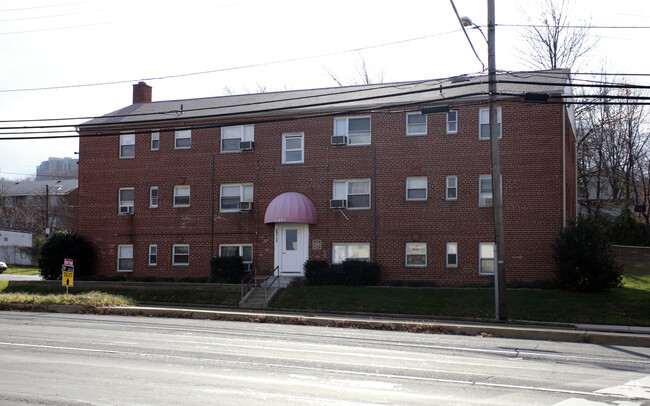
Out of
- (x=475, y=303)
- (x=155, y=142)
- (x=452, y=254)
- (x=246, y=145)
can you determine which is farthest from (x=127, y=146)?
(x=475, y=303)

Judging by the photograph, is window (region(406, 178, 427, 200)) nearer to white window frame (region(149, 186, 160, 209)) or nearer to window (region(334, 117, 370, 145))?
window (region(334, 117, 370, 145))

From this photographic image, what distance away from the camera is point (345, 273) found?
86.1 feet

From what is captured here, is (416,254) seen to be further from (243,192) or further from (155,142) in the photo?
(155,142)

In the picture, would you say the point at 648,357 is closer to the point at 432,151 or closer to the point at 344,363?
the point at 344,363

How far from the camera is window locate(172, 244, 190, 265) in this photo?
29781mm

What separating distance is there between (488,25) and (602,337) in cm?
939

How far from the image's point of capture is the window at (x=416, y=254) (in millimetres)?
26438

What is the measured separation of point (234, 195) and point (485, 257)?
473 inches

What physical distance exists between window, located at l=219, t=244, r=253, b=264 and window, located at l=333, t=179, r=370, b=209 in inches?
192

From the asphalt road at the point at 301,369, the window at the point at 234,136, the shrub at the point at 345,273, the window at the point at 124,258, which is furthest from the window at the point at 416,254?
the window at the point at 124,258

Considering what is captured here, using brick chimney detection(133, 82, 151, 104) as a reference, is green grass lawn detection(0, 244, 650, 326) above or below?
below

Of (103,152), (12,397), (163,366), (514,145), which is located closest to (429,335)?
(163,366)

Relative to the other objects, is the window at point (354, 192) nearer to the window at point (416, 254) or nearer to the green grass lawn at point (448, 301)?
the window at point (416, 254)

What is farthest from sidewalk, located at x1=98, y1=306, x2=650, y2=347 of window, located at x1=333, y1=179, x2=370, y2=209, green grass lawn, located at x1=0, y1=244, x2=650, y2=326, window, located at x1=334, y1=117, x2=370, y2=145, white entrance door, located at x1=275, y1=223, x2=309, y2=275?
A: window, located at x1=334, y1=117, x2=370, y2=145
